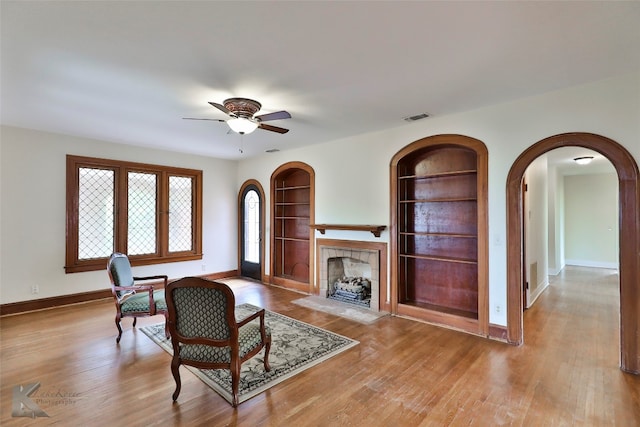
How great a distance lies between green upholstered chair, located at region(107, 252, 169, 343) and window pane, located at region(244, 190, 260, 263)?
3.25 meters

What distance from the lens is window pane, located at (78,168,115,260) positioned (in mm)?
5312

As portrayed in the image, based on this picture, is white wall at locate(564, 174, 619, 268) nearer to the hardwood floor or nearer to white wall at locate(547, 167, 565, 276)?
white wall at locate(547, 167, 565, 276)

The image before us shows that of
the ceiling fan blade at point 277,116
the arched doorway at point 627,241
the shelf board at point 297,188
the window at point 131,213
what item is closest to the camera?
the arched doorway at point 627,241

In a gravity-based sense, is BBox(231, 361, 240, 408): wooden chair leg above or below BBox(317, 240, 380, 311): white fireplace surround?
below

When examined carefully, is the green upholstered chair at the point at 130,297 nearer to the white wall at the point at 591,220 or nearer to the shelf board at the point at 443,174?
the shelf board at the point at 443,174

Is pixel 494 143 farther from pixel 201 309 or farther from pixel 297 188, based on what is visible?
pixel 297 188

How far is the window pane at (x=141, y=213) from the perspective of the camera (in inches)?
230

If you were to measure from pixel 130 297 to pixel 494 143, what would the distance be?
4.82 meters

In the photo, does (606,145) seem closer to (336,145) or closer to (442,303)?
Answer: (442,303)

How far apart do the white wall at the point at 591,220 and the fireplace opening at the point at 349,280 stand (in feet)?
23.6

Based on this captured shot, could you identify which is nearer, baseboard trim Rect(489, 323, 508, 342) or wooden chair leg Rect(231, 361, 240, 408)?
wooden chair leg Rect(231, 361, 240, 408)

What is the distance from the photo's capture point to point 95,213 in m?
5.45

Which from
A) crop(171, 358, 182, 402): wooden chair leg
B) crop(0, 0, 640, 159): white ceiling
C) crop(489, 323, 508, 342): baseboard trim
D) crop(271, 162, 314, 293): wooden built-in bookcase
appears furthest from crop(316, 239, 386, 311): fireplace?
crop(171, 358, 182, 402): wooden chair leg

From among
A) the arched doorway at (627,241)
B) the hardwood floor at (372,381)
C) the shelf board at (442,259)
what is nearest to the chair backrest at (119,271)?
the hardwood floor at (372,381)
